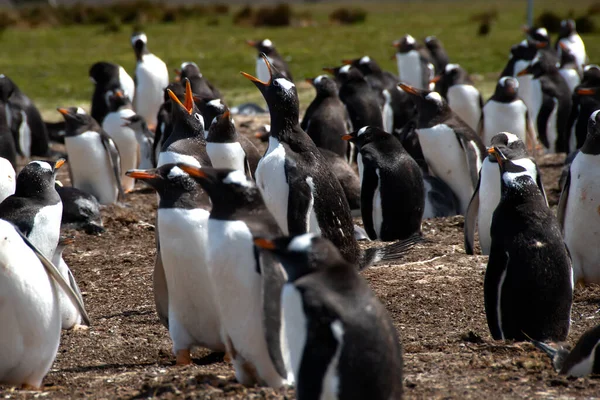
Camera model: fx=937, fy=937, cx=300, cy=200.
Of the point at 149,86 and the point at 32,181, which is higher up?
the point at 32,181

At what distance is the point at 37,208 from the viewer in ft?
17.9

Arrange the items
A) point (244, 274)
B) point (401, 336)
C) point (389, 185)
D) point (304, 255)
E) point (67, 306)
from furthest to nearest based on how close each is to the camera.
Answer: point (389, 185)
point (67, 306)
point (401, 336)
point (244, 274)
point (304, 255)

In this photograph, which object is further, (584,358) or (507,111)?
(507,111)

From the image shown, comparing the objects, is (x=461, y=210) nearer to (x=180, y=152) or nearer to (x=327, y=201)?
(x=327, y=201)

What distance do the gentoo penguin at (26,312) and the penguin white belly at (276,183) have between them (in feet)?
5.74

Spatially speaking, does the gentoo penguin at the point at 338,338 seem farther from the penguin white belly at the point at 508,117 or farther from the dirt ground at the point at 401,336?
the penguin white belly at the point at 508,117

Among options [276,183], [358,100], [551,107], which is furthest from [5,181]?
[551,107]

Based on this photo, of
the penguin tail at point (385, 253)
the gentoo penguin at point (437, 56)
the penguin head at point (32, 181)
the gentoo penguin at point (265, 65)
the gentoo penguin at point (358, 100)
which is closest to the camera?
the penguin head at point (32, 181)

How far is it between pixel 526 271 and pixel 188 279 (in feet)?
5.75

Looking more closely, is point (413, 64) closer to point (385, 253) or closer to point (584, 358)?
point (385, 253)

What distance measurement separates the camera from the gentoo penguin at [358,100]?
11.2m

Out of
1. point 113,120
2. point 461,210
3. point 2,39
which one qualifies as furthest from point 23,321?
point 2,39

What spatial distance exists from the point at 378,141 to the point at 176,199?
144 inches

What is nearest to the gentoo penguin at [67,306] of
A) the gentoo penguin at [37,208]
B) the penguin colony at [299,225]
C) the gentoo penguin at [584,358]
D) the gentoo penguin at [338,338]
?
the penguin colony at [299,225]
